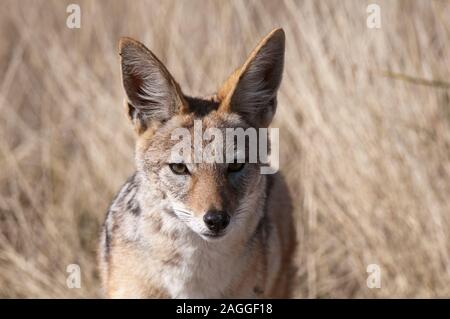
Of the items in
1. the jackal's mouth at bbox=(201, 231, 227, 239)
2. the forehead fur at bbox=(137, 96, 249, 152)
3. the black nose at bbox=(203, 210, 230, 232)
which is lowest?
the jackal's mouth at bbox=(201, 231, 227, 239)

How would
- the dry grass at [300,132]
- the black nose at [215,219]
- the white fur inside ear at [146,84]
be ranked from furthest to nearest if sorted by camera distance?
the dry grass at [300,132] → the white fur inside ear at [146,84] → the black nose at [215,219]

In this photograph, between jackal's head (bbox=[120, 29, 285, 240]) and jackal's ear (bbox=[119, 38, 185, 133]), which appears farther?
jackal's ear (bbox=[119, 38, 185, 133])

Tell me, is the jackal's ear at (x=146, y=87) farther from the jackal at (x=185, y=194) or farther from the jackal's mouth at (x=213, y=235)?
the jackal's mouth at (x=213, y=235)

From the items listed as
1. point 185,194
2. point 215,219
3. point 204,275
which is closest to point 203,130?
point 185,194

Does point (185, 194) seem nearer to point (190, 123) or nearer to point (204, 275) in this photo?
point (190, 123)

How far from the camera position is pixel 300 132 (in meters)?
7.03

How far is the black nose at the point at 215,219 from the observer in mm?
4352

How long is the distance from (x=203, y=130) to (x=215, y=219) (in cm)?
59

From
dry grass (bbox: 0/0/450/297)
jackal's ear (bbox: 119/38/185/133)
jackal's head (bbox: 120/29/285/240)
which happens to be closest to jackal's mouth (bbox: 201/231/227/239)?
jackal's head (bbox: 120/29/285/240)

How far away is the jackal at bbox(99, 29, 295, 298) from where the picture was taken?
4.59 metres

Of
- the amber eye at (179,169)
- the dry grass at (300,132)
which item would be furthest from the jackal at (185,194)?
the dry grass at (300,132)

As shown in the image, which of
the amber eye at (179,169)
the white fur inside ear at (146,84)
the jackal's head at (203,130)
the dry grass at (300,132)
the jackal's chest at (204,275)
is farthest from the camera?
the dry grass at (300,132)

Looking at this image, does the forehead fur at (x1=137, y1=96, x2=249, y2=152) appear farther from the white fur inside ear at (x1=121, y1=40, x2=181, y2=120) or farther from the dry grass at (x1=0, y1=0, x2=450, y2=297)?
the dry grass at (x1=0, y1=0, x2=450, y2=297)

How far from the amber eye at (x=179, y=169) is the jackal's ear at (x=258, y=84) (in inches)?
18.3
